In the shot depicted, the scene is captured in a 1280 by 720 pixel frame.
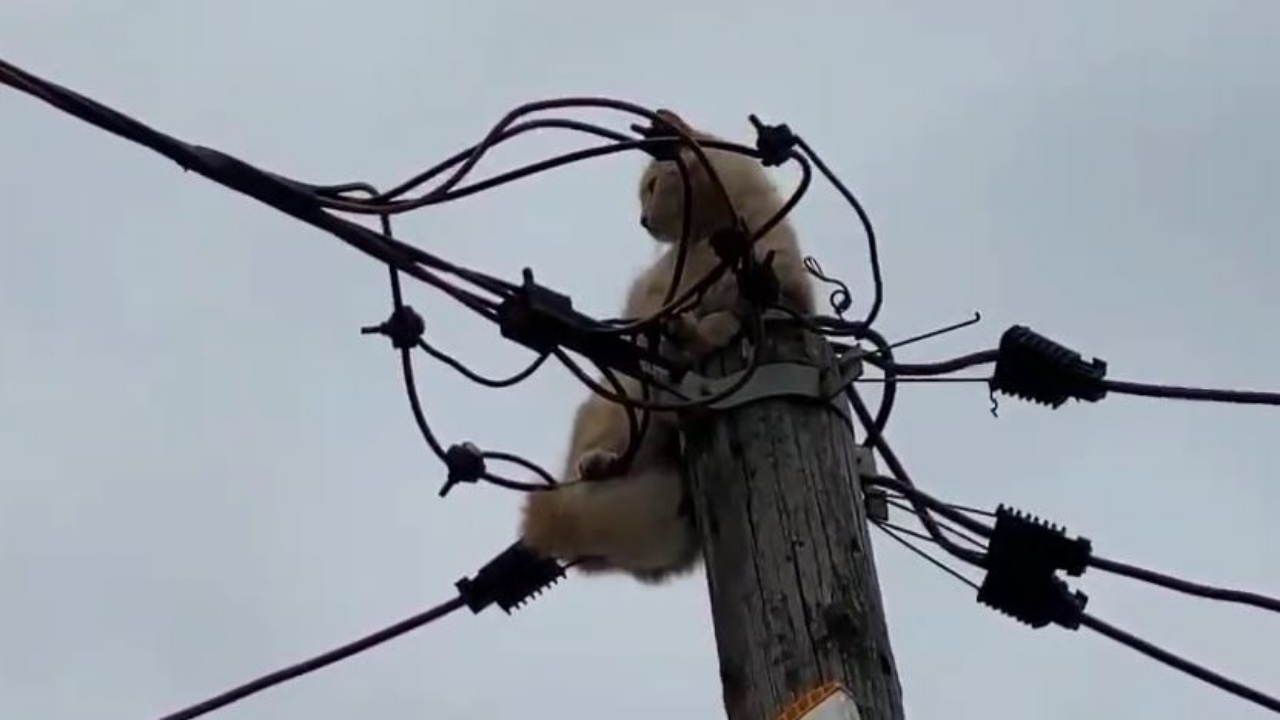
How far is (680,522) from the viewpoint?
457cm

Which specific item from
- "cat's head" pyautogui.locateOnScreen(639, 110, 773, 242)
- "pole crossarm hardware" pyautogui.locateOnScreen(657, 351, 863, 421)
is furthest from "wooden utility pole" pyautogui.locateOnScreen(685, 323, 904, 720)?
"cat's head" pyautogui.locateOnScreen(639, 110, 773, 242)

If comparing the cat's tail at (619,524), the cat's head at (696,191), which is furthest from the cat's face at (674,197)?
the cat's tail at (619,524)

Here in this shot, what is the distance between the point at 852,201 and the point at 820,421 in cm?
54

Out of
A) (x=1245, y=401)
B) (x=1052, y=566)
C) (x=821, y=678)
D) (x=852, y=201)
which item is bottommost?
(x=821, y=678)

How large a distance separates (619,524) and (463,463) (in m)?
0.34

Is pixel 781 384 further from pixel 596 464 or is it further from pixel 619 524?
pixel 596 464

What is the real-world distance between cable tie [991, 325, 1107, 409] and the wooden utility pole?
43 cm

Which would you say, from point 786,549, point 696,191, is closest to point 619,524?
point 786,549

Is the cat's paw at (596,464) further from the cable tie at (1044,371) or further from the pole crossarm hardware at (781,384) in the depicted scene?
the cable tie at (1044,371)

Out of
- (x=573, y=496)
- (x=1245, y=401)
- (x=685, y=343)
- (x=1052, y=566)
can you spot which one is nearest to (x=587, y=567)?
(x=573, y=496)

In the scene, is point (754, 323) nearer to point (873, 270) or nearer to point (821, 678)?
point (873, 270)

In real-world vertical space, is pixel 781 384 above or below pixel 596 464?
below

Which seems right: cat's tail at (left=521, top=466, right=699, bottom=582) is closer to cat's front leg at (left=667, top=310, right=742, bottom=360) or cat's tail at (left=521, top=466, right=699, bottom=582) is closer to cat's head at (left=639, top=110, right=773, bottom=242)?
cat's front leg at (left=667, top=310, right=742, bottom=360)

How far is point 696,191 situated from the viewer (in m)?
5.43
